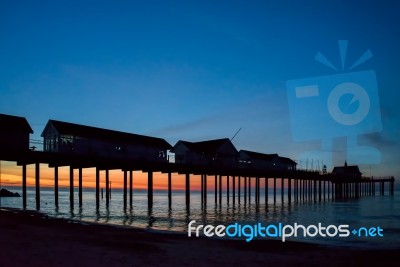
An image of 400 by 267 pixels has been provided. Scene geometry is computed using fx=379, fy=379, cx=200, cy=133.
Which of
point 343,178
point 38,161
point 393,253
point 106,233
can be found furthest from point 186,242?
point 343,178

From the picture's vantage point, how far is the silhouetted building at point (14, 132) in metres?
29.5

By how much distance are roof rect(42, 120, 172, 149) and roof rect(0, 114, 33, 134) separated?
3.01m

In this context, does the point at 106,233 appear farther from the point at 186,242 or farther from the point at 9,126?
the point at 9,126

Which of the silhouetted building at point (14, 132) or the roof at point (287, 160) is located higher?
the silhouetted building at point (14, 132)

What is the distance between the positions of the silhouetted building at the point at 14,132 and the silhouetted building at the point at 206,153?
21.3 meters

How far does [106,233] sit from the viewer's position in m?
17.4

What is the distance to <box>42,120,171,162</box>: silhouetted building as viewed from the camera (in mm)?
34375

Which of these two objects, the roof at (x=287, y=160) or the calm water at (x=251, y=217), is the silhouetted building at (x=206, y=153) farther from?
the roof at (x=287, y=160)

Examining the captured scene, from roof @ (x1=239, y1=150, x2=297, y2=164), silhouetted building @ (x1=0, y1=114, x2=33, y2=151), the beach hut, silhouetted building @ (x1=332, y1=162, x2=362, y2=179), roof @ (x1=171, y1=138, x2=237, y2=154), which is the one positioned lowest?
silhouetted building @ (x1=332, y1=162, x2=362, y2=179)

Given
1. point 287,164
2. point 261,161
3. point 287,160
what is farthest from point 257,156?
point 287,160

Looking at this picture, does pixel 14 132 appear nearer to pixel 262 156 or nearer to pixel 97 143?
pixel 97 143

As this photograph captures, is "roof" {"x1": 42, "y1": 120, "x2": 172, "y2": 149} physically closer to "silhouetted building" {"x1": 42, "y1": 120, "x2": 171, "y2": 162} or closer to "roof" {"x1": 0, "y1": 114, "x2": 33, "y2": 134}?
"silhouetted building" {"x1": 42, "y1": 120, "x2": 171, "y2": 162}

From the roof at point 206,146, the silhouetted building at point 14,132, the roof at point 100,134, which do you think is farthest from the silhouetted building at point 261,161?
the silhouetted building at point 14,132

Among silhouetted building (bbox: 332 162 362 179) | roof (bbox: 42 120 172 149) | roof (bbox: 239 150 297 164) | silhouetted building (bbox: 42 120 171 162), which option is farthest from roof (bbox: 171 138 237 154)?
silhouetted building (bbox: 332 162 362 179)
